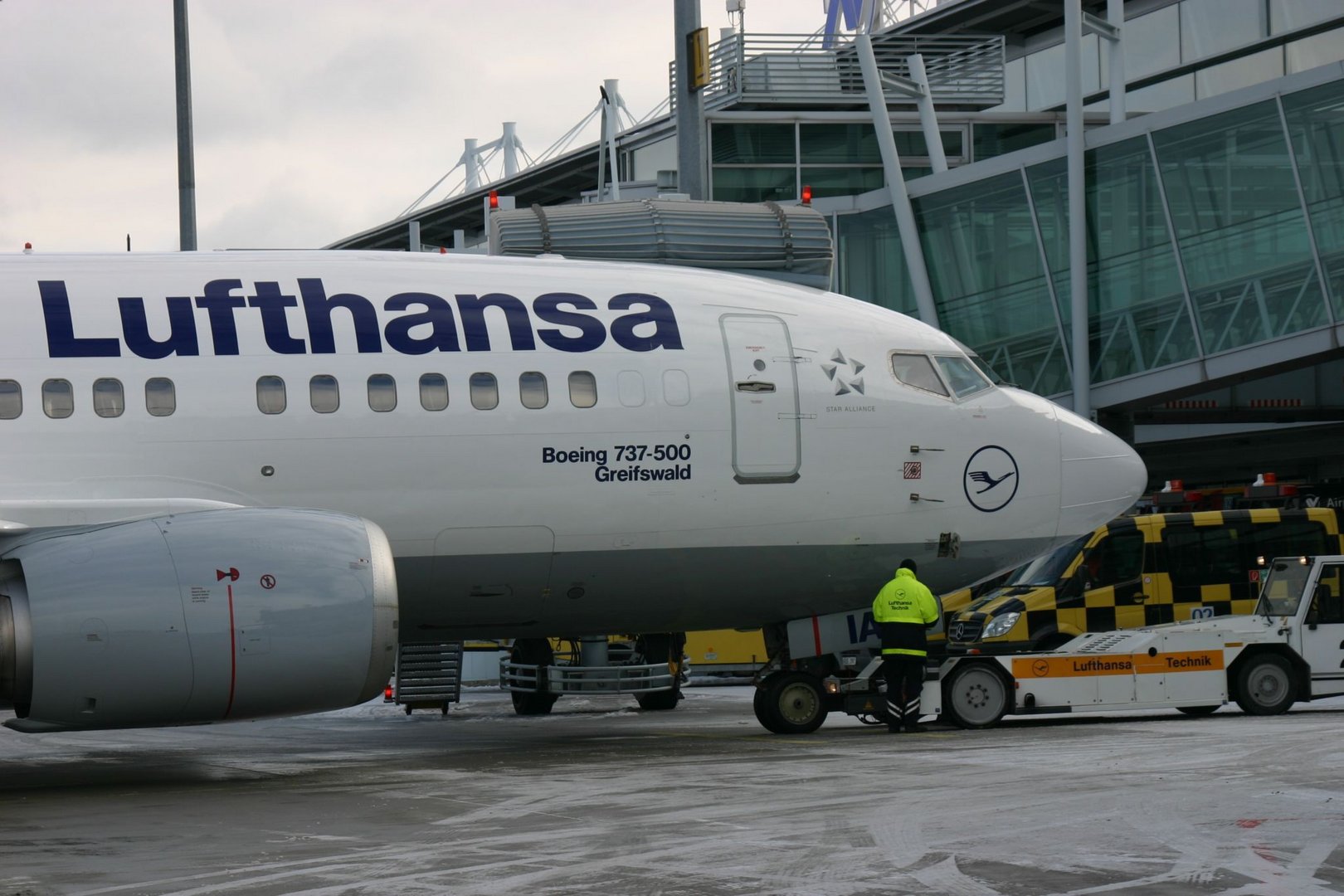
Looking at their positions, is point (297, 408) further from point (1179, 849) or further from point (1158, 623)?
point (1158, 623)

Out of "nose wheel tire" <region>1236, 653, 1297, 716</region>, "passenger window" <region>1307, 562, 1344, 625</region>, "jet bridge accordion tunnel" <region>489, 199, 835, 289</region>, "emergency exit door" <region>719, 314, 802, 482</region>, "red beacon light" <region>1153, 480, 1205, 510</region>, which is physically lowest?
"nose wheel tire" <region>1236, 653, 1297, 716</region>

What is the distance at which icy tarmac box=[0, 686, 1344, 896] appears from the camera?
28.9 ft

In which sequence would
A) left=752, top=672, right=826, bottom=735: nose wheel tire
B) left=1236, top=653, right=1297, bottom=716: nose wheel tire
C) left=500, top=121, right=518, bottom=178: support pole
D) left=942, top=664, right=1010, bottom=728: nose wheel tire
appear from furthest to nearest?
left=500, top=121, right=518, bottom=178: support pole
left=1236, top=653, right=1297, bottom=716: nose wheel tire
left=942, top=664, right=1010, bottom=728: nose wheel tire
left=752, top=672, right=826, bottom=735: nose wheel tire

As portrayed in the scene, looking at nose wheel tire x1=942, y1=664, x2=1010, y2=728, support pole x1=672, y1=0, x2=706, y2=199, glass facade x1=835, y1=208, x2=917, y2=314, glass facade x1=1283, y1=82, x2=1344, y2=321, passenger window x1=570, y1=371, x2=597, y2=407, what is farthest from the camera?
glass facade x1=835, y1=208, x2=917, y2=314

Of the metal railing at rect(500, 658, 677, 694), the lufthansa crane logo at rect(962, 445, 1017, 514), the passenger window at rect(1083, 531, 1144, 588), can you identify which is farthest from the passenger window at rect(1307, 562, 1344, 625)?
the metal railing at rect(500, 658, 677, 694)

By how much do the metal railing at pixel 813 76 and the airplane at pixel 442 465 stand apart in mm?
24159

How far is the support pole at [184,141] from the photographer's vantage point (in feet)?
76.7

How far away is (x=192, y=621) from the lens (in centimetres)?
1241

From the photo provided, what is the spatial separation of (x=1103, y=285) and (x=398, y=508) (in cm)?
1945

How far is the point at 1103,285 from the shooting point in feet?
101

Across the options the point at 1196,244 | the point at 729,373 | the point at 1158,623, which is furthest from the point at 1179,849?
the point at 1196,244

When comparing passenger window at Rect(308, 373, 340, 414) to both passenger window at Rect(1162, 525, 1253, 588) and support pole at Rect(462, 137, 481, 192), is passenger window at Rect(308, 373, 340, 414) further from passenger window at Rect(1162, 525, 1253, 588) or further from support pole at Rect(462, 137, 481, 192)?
support pole at Rect(462, 137, 481, 192)

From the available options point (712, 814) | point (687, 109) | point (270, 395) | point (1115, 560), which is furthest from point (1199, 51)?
point (712, 814)

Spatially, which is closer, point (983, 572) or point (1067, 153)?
point (983, 572)
